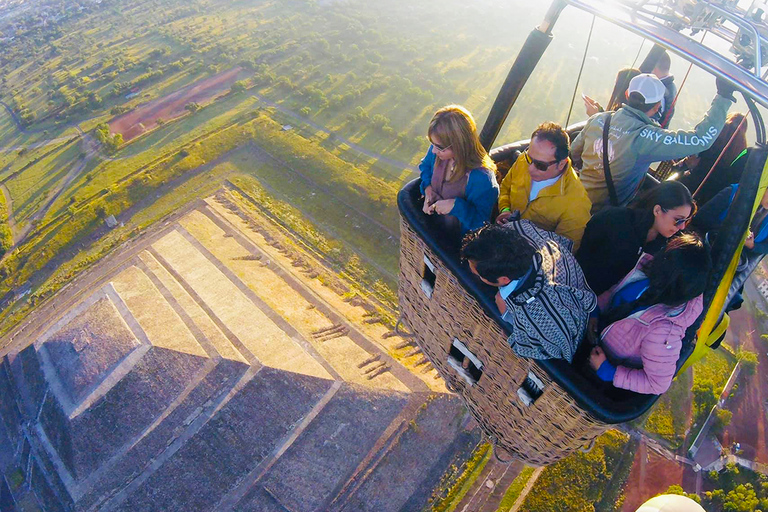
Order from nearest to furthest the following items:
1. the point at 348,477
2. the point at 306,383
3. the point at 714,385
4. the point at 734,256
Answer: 1. the point at 734,256
2. the point at 348,477
3. the point at 306,383
4. the point at 714,385

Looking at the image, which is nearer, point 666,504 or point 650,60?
point 650,60

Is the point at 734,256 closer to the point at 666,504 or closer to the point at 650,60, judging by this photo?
the point at 650,60

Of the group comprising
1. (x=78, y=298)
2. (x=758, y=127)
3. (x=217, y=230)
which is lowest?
(x=78, y=298)

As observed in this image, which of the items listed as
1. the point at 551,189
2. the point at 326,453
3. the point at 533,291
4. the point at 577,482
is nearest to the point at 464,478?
the point at 577,482

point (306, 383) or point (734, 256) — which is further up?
point (734, 256)

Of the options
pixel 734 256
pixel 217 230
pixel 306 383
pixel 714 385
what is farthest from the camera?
pixel 217 230

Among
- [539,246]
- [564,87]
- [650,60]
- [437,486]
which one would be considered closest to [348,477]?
[437,486]

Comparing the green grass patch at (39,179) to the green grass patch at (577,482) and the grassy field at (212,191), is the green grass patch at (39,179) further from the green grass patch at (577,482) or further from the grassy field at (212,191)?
the green grass patch at (577,482)
